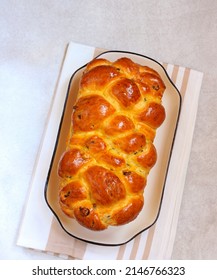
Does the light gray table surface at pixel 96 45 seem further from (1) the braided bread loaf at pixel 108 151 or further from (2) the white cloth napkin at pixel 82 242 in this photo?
(1) the braided bread loaf at pixel 108 151

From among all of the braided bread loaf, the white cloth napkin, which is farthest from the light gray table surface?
the braided bread loaf

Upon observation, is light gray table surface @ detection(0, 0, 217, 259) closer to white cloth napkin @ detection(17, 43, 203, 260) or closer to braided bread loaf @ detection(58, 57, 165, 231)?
white cloth napkin @ detection(17, 43, 203, 260)

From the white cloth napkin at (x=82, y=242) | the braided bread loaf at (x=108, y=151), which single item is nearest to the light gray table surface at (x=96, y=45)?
the white cloth napkin at (x=82, y=242)

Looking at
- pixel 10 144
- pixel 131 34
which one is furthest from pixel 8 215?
pixel 131 34

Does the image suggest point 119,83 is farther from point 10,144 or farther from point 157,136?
point 10,144

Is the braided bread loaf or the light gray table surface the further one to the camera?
the light gray table surface
